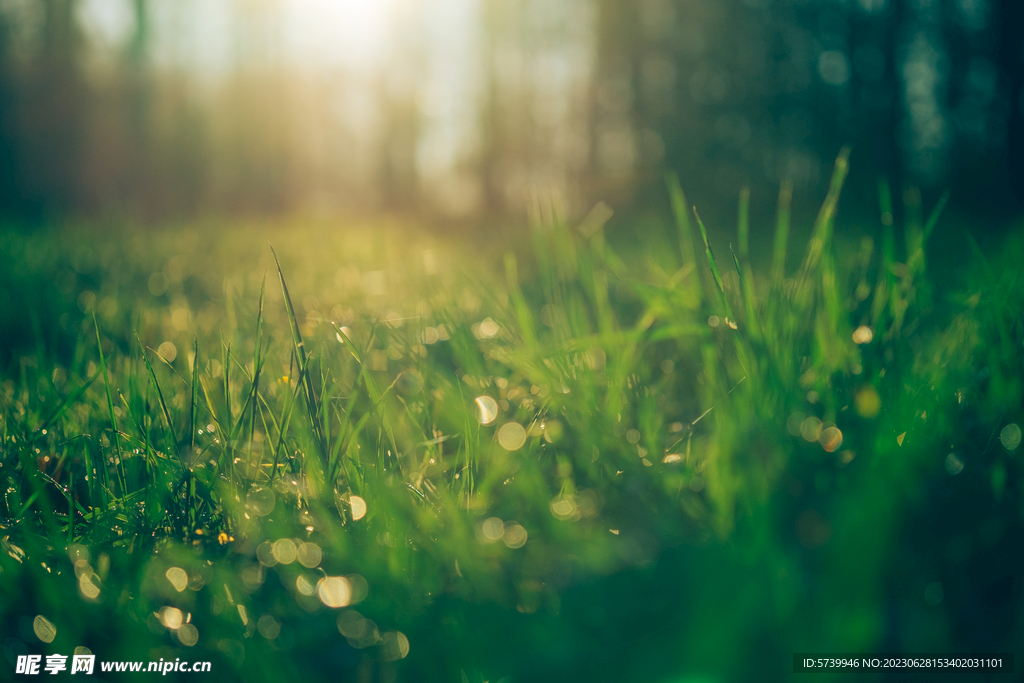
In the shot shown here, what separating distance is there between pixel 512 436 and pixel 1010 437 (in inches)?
23.7

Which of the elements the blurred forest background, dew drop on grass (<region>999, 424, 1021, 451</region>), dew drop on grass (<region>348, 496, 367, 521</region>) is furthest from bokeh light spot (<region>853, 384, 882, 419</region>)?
the blurred forest background

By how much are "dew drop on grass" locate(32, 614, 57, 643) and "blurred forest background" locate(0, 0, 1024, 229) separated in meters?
6.05

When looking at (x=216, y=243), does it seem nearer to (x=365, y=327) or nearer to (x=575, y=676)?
(x=365, y=327)

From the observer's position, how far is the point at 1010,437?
0.73 meters

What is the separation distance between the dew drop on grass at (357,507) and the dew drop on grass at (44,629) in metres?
0.31

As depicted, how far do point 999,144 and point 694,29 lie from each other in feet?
14.4

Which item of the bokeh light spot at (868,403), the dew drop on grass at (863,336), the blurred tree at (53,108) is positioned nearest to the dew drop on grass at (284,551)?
the bokeh light spot at (868,403)

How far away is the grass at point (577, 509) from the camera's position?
1.98ft

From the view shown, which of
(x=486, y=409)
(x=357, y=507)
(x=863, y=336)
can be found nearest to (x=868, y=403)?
(x=863, y=336)

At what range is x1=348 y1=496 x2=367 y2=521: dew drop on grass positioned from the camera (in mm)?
748

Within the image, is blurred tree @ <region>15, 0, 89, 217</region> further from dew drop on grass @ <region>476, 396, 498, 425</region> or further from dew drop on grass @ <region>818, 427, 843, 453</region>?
dew drop on grass @ <region>818, 427, 843, 453</region>

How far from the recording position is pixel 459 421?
909 millimetres

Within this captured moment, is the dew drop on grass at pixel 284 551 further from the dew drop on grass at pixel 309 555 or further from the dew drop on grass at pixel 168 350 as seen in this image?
the dew drop on grass at pixel 168 350

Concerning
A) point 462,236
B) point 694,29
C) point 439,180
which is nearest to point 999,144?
point 694,29
